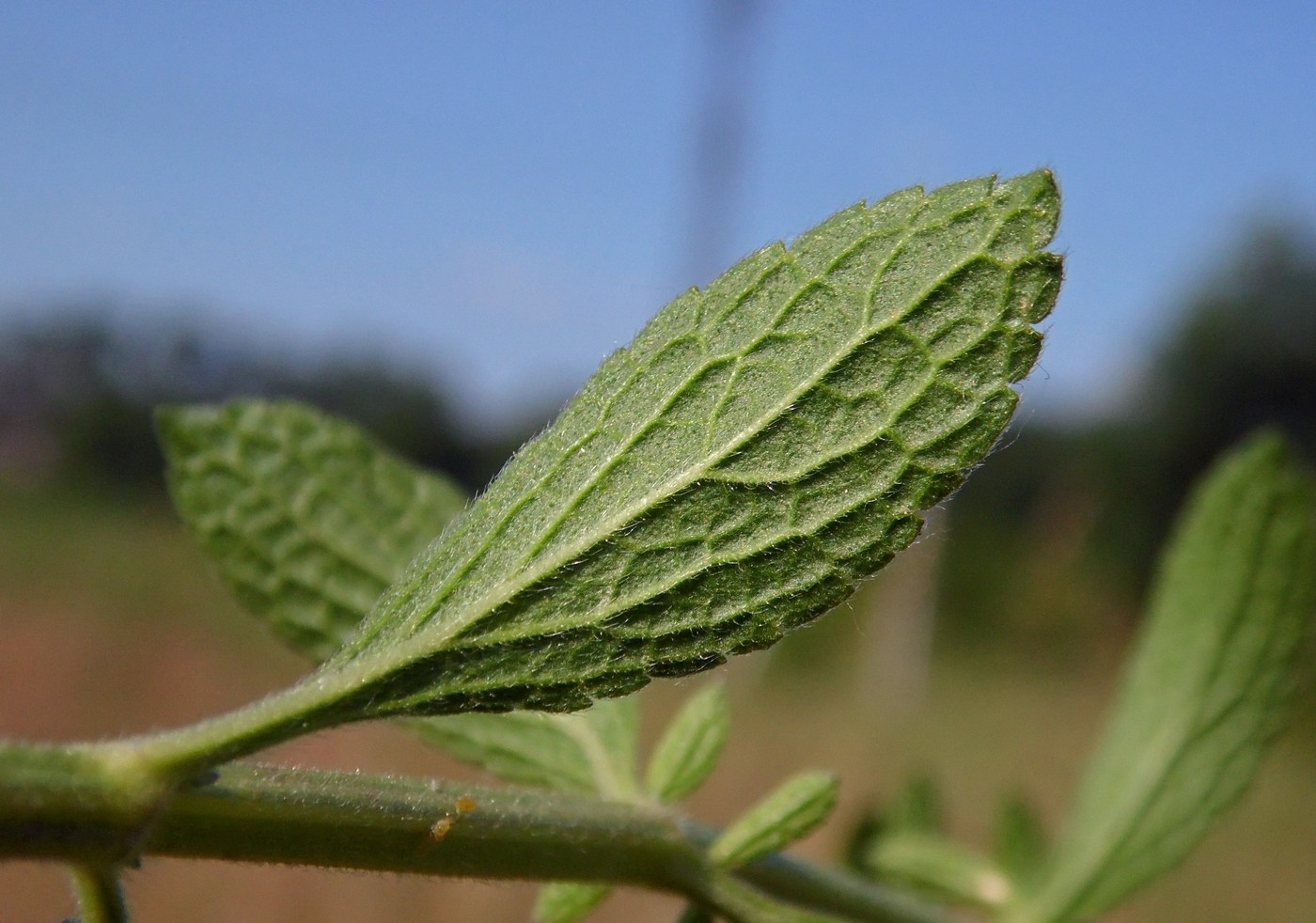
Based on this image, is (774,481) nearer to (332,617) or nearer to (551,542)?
(551,542)

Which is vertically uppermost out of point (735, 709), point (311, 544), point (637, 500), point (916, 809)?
point (637, 500)

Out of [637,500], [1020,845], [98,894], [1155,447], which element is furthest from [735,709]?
[98,894]

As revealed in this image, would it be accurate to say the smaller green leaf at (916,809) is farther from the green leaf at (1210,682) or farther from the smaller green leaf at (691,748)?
the smaller green leaf at (691,748)

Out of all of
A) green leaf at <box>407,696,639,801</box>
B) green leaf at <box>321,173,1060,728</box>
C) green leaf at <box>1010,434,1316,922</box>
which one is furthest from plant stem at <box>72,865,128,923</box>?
green leaf at <box>1010,434,1316,922</box>

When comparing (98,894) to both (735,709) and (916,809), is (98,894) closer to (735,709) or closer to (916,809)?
(916,809)

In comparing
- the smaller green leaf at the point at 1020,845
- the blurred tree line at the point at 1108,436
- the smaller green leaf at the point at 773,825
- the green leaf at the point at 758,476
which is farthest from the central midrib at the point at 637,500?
the blurred tree line at the point at 1108,436

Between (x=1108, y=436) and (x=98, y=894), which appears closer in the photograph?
(x=98, y=894)

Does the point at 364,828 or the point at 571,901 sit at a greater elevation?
the point at 364,828
